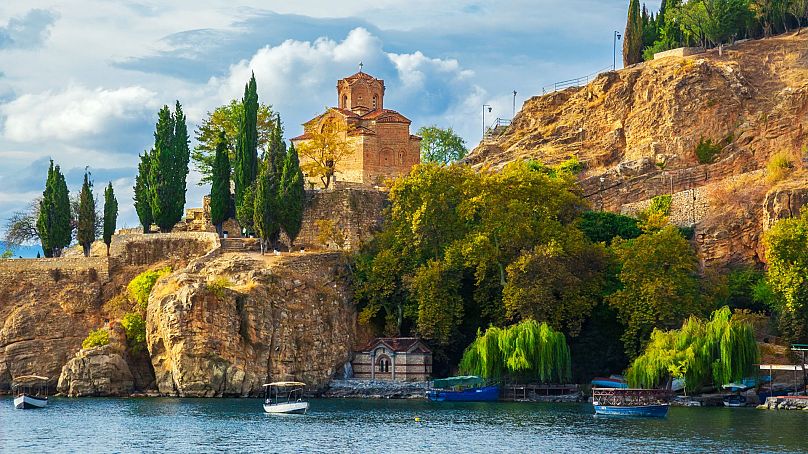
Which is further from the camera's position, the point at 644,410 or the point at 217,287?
the point at 217,287

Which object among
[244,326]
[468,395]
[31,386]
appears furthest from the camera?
[31,386]

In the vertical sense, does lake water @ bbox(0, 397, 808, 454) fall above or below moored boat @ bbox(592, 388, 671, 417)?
below

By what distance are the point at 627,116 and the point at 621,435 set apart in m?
40.7

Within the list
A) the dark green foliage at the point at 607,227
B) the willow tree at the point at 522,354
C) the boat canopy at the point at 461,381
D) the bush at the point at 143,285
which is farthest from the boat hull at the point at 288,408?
the dark green foliage at the point at 607,227

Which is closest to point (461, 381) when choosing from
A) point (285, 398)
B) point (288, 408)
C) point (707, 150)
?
point (285, 398)

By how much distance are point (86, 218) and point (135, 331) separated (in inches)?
390

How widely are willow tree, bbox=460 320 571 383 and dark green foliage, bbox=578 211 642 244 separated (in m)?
9.96

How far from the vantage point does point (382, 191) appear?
3553 inches

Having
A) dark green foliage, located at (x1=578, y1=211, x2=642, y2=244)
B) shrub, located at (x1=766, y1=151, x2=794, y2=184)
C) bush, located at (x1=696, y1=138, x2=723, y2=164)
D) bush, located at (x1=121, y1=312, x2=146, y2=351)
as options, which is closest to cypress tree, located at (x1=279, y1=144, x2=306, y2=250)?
bush, located at (x1=121, y1=312, x2=146, y2=351)

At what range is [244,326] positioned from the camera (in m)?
78.4

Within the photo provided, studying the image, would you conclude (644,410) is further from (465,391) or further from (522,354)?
(465,391)

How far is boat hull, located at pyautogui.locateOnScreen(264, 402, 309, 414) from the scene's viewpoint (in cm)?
6875

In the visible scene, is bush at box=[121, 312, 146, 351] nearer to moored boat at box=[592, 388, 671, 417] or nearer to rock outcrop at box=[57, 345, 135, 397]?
rock outcrop at box=[57, 345, 135, 397]

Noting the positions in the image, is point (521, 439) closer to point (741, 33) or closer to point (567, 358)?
point (567, 358)
